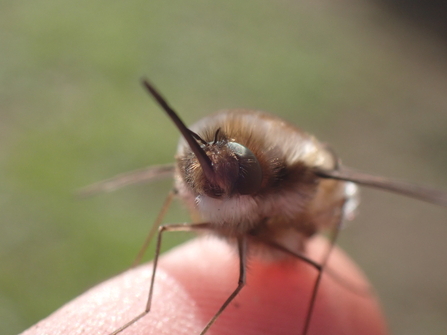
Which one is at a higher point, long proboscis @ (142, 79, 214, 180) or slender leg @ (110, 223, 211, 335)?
long proboscis @ (142, 79, 214, 180)

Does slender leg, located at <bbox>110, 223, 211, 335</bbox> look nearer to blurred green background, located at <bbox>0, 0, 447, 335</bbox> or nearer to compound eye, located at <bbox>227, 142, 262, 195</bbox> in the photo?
compound eye, located at <bbox>227, 142, 262, 195</bbox>

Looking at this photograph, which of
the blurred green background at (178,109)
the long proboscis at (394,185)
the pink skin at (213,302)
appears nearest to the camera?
the long proboscis at (394,185)

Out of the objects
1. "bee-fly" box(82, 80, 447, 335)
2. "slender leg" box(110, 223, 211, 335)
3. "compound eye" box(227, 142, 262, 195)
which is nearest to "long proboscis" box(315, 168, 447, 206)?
"bee-fly" box(82, 80, 447, 335)

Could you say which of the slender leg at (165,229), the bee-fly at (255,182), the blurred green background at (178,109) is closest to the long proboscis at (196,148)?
the bee-fly at (255,182)

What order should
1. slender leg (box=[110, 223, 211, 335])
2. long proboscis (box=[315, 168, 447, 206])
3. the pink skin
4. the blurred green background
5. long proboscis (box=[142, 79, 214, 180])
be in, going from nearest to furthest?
1. long proboscis (box=[142, 79, 214, 180])
2. long proboscis (box=[315, 168, 447, 206])
3. slender leg (box=[110, 223, 211, 335])
4. the pink skin
5. the blurred green background

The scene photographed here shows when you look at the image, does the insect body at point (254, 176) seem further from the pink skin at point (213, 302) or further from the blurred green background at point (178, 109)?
the blurred green background at point (178, 109)

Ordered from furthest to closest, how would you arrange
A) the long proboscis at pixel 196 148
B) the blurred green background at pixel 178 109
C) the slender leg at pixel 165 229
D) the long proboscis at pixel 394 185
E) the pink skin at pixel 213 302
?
the blurred green background at pixel 178 109 → the pink skin at pixel 213 302 → the slender leg at pixel 165 229 → the long proboscis at pixel 394 185 → the long proboscis at pixel 196 148

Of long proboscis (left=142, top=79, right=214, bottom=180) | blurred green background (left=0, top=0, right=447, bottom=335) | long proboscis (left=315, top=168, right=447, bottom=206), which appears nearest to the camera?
long proboscis (left=142, top=79, right=214, bottom=180)
